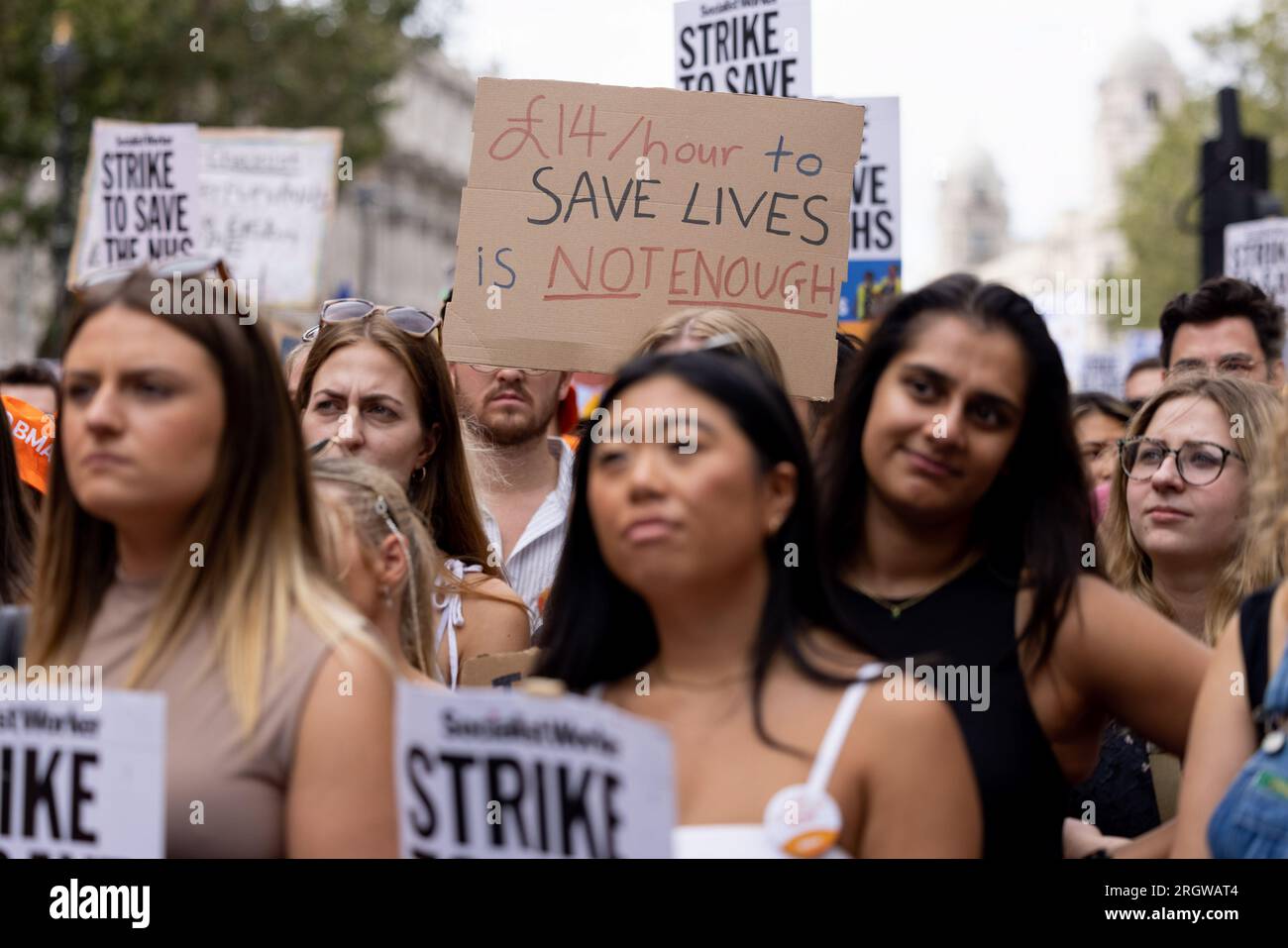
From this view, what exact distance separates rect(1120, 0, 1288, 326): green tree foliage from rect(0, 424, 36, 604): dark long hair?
29.8 m

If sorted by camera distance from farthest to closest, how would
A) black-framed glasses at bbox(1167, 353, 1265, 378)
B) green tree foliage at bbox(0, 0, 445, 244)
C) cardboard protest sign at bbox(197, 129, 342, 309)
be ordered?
green tree foliage at bbox(0, 0, 445, 244), cardboard protest sign at bbox(197, 129, 342, 309), black-framed glasses at bbox(1167, 353, 1265, 378)

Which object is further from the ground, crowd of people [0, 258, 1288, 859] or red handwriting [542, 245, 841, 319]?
red handwriting [542, 245, 841, 319]

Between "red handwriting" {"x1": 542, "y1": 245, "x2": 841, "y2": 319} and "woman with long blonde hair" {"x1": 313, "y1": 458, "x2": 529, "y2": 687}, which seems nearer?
"woman with long blonde hair" {"x1": 313, "y1": 458, "x2": 529, "y2": 687}

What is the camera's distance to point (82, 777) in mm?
2857

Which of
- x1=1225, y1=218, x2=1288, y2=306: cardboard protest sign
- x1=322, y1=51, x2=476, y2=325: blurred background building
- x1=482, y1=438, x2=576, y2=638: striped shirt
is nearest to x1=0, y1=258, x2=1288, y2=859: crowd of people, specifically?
x1=482, y1=438, x2=576, y2=638: striped shirt

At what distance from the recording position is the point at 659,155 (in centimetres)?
544

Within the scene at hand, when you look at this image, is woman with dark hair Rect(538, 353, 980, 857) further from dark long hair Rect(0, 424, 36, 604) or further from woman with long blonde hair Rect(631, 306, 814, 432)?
dark long hair Rect(0, 424, 36, 604)

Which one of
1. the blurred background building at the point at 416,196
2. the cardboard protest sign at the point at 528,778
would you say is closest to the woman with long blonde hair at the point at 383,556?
the cardboard protest sign at the point at 528,778

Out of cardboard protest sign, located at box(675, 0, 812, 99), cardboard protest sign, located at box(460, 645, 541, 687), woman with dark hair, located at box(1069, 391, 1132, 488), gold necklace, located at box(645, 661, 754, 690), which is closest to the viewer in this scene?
gold necklace, located at box(645, 661, 754, 690)

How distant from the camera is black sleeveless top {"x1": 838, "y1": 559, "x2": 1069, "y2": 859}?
126 inches

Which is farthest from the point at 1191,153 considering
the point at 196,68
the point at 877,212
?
the point at 877,212

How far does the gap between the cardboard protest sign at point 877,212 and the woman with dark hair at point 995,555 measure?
4242 mm

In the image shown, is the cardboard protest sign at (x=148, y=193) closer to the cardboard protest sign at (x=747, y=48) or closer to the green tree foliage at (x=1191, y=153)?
the cardboard protest sign at (x=747, y=48)
